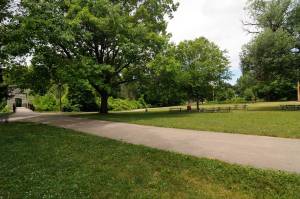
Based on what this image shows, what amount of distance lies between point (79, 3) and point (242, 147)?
1918 cm

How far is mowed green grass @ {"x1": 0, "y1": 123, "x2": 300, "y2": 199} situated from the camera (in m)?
5.68

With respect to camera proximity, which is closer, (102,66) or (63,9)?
(102,66)

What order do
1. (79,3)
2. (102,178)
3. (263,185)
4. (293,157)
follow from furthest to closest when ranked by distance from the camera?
(79,3), (293,157), (102,178), (263,185)

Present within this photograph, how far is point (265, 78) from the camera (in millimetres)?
32219

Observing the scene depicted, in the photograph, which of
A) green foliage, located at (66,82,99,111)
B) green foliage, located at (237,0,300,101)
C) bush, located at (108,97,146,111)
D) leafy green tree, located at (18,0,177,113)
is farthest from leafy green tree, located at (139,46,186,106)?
bush, located at (108,97,146,111)

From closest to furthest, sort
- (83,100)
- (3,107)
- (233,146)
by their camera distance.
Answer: (233,146) < (3,107) < (83,100)


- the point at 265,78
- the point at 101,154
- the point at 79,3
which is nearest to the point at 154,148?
the point at 101,154

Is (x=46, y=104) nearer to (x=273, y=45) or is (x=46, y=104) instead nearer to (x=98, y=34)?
(x=98, y=34)

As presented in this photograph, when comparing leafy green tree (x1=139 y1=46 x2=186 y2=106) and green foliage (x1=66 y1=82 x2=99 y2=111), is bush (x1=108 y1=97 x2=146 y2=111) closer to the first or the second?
green foliage (x1=66 y1=82 x2=99 y2=111)

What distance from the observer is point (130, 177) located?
21.8 ft

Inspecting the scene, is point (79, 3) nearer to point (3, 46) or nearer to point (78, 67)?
point (78, 67)

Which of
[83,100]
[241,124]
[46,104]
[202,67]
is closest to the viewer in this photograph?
[241,124]

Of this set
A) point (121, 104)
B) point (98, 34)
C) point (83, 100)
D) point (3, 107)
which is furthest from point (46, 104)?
point (98, 34)

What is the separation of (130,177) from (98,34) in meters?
19.0
